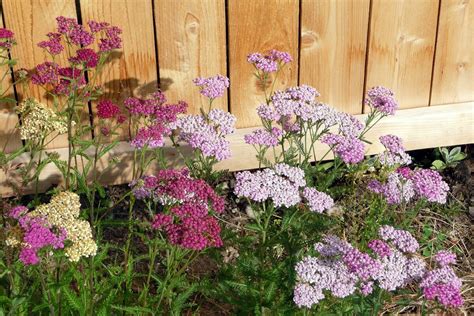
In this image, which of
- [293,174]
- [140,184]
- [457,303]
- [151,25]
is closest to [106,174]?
[151,25]

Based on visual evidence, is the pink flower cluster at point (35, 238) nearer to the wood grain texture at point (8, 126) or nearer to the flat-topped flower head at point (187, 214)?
the flat-topped flower head at point (187, 214)

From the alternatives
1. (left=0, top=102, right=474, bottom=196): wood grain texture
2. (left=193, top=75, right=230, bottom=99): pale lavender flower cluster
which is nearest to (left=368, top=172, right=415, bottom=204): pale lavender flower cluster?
(left=193, top=75, right=230, bottom=99): pale lavender flower cluster

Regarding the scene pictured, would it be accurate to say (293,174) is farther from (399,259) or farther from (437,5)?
(437,5)

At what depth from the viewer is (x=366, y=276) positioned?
2.21 metres

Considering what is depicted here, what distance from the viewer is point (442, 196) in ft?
8.87

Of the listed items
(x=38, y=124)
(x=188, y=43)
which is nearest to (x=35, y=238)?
(x=38, y=124)

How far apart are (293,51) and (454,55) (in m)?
1.03

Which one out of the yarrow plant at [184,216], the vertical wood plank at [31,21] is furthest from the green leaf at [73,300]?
the vertical wood plank at [31,21]

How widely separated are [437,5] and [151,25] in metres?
1.66

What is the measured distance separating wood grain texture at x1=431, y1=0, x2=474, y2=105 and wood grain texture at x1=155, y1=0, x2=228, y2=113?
132 centimetres

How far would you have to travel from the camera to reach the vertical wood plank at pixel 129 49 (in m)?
3.75

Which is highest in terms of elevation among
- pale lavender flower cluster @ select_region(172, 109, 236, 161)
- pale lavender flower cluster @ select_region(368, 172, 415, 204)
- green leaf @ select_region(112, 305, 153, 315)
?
pale lavender flower cluster @ select_region(172, 109, 236, 161)

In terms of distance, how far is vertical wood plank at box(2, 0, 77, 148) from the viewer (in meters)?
3.65

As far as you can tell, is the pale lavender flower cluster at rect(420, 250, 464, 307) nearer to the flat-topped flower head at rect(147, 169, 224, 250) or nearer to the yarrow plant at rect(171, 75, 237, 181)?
the flat-topped flower head at rect(147, 169, 224, 250)
